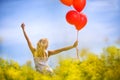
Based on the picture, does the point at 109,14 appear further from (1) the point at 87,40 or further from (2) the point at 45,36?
(2) the point at 45,36

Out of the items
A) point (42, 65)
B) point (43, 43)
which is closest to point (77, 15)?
point (43, 43)

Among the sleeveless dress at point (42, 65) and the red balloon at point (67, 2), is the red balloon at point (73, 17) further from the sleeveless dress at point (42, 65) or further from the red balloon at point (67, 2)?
the sleeveless dress at point (42, 65)

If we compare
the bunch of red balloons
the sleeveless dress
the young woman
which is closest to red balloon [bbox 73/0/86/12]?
the bunch of red balloons

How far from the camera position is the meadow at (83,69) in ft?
9.02

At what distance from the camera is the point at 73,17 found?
2822 millimetres

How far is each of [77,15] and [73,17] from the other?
0.09 ft

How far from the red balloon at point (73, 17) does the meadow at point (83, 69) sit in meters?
0.19

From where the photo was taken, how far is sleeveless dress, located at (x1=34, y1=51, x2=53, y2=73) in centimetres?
281

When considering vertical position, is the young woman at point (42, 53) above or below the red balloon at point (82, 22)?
below

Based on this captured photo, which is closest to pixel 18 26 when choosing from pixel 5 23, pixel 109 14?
pixel 5 23

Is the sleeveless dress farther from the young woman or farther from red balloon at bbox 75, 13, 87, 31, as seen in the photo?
red balloon at bbox 75, 13, 87, 31

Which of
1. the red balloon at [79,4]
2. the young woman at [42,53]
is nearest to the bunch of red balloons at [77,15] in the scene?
the red balloon at [79,4]

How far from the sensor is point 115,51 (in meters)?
2.77

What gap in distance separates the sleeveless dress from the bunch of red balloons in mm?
277
